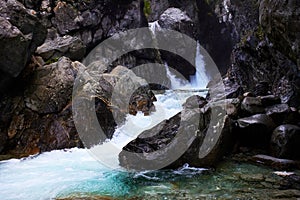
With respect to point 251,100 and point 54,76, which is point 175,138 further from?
point 54,76

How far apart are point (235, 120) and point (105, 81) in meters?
5.90

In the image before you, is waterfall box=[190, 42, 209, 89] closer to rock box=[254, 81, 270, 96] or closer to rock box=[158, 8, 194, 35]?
rock box=[158, 8, 194, 35]

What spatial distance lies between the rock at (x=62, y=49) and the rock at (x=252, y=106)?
28.9 ft

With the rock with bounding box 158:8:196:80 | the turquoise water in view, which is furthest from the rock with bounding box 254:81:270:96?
the rock with bounding box 158:8:196:80

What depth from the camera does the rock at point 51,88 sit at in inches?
430

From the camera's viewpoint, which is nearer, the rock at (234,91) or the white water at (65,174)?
the white water at (65,174)

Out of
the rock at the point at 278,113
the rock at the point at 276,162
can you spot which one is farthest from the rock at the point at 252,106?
the rock at the point at 276,162

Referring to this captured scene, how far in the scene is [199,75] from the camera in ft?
97.5

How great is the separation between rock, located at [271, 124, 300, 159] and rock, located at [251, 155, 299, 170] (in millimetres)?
297

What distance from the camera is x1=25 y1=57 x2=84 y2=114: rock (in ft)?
35.8

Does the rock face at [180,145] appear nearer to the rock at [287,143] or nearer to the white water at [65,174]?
the white water at [65,174]

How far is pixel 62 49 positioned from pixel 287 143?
10.8 meters

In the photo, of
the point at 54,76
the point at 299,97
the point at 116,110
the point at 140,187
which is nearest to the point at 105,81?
the point at 116,110

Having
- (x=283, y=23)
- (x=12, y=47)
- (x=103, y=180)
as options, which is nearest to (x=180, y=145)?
(x=103, y=180)
